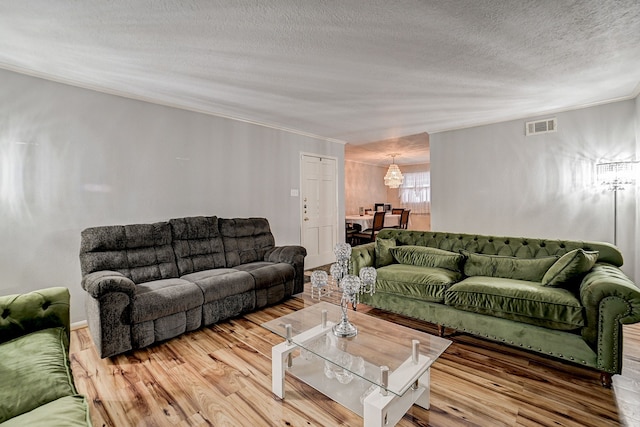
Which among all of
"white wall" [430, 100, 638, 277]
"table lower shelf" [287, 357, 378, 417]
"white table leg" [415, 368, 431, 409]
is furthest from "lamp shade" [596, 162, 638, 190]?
"table lower shelf" [287, 357, 378, 417]

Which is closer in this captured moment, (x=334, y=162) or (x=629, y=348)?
(x=629, y=348)

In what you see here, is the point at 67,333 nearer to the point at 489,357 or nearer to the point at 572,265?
the point at 489,357

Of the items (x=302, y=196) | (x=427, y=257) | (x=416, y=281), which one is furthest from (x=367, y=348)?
(x=302, y=196)

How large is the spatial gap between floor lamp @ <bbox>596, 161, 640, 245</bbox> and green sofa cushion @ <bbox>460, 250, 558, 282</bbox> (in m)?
1.86

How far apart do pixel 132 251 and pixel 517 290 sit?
3458 millimetres

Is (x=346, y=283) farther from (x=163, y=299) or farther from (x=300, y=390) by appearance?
(x=163, y=299)

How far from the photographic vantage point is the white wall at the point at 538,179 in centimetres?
382

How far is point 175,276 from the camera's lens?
3.27 m

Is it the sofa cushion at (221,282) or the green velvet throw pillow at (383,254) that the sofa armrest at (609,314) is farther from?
the sofa cushion at (221,282)

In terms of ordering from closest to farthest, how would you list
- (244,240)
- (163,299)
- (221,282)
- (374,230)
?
(163,299) → (221,282) → (244,240) → (374,230)

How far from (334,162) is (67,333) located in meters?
4.75

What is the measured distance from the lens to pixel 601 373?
81.8 inches

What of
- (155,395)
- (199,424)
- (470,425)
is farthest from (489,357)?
(155,395)

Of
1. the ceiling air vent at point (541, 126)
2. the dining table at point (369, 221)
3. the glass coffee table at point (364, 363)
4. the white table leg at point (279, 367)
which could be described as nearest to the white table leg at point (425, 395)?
the glass coffee table at point (364, 363)
